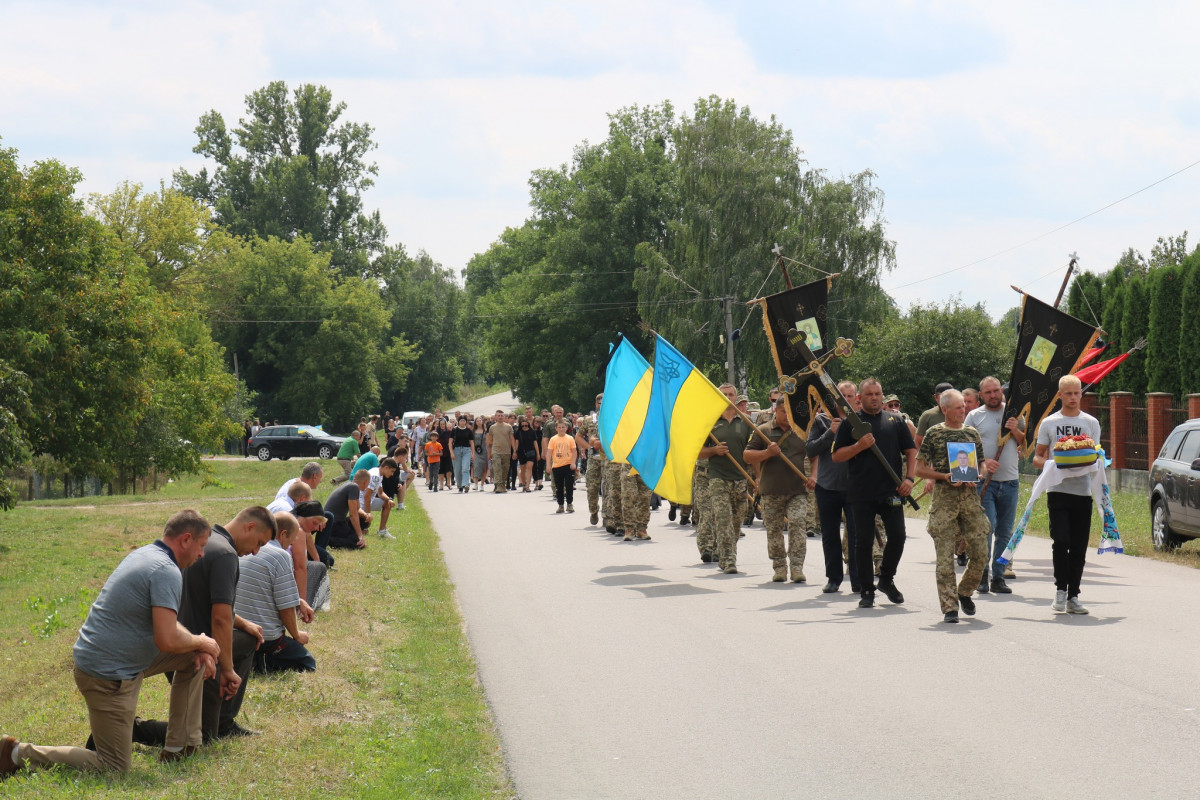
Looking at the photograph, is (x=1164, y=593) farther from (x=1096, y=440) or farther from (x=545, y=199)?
(x=545, y=199)

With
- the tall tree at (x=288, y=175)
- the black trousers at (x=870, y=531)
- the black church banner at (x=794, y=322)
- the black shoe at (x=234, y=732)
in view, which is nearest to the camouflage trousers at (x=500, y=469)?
the black church banner at (x=794, y=322)

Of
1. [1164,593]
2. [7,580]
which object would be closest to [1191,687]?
[1164,593]

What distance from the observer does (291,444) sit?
6356 centimetres

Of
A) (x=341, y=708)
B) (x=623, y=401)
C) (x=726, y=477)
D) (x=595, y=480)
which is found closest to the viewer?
(x=341, y=708)

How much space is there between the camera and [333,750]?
6.89 meters

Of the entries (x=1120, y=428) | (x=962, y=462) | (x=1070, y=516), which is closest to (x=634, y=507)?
(x=962, y=462)

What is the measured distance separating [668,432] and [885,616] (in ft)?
15.5

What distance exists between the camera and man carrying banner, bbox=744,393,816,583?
13.1 m

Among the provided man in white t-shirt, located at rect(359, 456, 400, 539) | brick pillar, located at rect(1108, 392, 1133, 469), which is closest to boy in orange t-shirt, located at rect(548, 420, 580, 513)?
man in white t-shirt, located at rect(359, 456, 400, 539)

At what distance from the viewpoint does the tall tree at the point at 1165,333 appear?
105ft

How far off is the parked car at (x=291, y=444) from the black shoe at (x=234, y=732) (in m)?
57.1

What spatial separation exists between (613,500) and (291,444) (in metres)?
46.7

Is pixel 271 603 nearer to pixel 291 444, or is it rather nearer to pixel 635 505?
pixel 635 505

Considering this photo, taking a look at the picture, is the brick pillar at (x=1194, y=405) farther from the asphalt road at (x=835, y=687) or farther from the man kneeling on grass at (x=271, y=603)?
the man kneeling on grass at (x=271, y=603)
